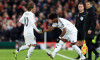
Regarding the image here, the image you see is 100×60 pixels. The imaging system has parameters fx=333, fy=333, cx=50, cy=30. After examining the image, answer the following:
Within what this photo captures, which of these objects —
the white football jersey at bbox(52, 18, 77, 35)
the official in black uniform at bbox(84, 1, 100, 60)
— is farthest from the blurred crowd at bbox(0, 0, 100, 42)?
the official in black uniform at bbox(84, 1, 100, 60)

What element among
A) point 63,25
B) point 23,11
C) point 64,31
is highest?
point 63,25

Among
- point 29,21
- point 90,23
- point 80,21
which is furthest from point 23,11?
point 90,23

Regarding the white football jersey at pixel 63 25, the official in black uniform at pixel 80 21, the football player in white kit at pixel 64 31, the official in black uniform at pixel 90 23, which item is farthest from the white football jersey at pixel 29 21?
the official in black uniform at pixel 80 21

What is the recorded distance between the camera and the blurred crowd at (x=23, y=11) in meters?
21.6

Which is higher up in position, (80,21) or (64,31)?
(64,31)

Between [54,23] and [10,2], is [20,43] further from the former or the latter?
[54,23]

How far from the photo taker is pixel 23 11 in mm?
23484

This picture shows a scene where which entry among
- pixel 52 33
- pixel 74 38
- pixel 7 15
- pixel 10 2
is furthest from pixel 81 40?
pixel 10 2

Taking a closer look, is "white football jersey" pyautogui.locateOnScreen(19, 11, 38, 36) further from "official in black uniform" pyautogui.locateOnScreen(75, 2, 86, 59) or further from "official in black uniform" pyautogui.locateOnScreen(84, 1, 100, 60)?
"official in black uniform" pyautogui.locateOnScreen(75, 2, 86, 59)

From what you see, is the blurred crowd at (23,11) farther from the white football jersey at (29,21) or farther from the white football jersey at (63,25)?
the white football jersey at (63,25)

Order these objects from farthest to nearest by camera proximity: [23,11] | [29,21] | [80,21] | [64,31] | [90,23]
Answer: [23,11] → [80,21] → [29,21] → [90,23] → [64,31]

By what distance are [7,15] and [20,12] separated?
3.31 feet

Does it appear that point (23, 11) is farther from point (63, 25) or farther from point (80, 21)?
point (63, 25)

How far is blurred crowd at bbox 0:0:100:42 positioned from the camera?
21625mm
